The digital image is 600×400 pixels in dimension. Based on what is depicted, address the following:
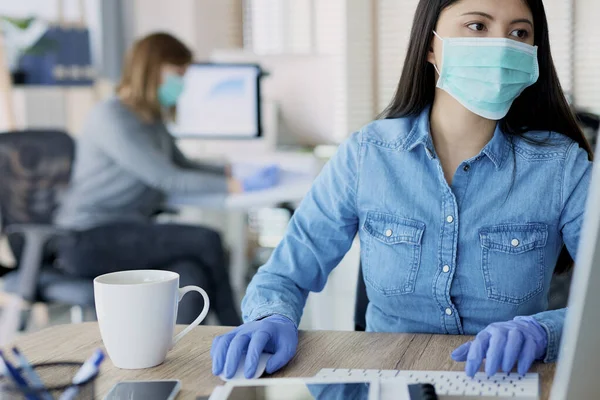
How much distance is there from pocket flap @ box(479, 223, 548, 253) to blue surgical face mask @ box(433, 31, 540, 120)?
17 centimetres

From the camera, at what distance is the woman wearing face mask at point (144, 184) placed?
2.50 metres

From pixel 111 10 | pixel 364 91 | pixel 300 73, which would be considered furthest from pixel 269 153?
pixel 111 10

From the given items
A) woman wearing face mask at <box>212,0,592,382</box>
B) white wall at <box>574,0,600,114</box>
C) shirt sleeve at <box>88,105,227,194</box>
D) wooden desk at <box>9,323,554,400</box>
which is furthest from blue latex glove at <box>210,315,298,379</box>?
white wall at <box>574,0,600,114</box>

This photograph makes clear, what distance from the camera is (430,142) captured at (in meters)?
1.12

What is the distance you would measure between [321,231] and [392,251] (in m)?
0.11

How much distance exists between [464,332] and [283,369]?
39 cm

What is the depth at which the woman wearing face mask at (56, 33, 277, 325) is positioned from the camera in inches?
98.5

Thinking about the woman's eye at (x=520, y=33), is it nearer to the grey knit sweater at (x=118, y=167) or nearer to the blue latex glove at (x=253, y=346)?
the blue latex glove at (x=253, y=346)

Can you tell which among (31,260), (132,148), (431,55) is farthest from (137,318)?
(132,148)

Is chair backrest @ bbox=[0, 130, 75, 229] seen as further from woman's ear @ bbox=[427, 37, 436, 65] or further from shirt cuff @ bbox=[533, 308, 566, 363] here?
shirt cuff @ bbox=[533, 308, 566, 363]

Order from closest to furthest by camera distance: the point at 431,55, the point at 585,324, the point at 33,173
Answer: the point at 585,324 → the point at 431,55 → the point at 33,173

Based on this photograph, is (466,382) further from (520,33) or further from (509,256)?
(520,33)

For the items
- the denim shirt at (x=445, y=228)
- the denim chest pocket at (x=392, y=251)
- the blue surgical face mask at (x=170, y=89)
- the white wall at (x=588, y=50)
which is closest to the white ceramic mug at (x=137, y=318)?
the denim shirt at (x=445, y=228)

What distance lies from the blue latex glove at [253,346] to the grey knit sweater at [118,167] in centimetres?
A: 200
